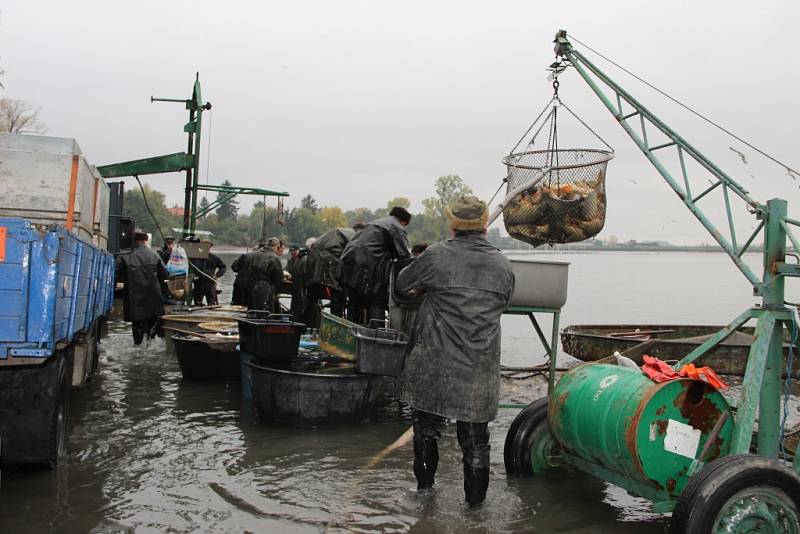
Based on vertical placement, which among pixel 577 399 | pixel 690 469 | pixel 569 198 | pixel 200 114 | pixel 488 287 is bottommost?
pixel 690 469

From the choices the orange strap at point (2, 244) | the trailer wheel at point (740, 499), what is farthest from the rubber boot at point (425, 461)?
the orange strap at point (2, 244)

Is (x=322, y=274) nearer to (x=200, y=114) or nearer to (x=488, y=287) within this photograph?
(x=488, y=287)

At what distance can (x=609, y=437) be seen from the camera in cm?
486

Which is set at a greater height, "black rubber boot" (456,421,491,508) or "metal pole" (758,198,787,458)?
"metal pole" (758,198,787,458)

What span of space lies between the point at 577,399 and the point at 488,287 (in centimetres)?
100

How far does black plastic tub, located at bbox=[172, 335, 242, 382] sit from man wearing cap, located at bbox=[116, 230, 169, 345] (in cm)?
96

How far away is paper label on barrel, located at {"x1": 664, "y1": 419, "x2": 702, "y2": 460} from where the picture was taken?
4.68 meters

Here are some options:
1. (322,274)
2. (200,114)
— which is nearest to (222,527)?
(322,274)

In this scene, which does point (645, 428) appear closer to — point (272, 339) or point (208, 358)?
point (272, 339)

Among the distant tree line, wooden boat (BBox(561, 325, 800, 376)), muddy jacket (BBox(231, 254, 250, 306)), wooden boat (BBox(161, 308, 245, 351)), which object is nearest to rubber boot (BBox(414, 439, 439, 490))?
wooden boat (BBox(561, 325, 800, 376))

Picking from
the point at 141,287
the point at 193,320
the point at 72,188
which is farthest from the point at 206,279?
the point at 72,188

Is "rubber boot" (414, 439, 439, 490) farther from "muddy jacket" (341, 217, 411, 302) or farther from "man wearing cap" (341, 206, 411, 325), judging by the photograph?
"muddy jacket" (341, 217, 411, 302)

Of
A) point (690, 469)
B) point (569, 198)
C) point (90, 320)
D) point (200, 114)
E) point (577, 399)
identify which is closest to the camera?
point (690, 469)

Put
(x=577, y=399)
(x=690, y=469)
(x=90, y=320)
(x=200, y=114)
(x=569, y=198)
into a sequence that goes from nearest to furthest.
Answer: (x=690, y=469), (x=577, y=399), (x=90, y=320), (x=569, y=198), (x=200, y=114)
